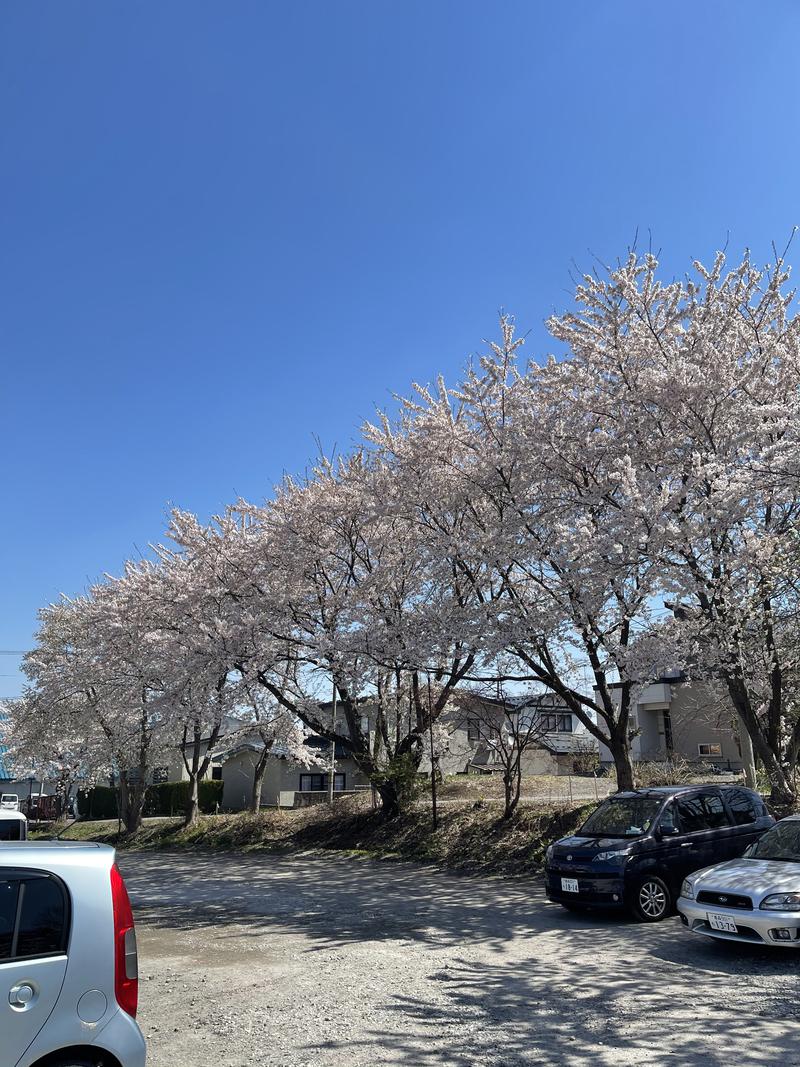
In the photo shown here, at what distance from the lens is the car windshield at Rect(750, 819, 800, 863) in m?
8.41

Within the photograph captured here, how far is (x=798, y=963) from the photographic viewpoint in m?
7.44

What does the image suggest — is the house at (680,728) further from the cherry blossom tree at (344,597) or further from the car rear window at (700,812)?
the car rear window at (700,812)

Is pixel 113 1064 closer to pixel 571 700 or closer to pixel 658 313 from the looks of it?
pixel 571 700

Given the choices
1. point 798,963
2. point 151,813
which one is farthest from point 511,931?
point 151,813

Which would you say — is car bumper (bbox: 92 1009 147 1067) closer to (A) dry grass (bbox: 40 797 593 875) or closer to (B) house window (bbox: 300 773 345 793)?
Answer: (A) dry grass (bbox: 40 797 593 875)

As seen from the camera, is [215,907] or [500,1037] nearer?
[500,1037]

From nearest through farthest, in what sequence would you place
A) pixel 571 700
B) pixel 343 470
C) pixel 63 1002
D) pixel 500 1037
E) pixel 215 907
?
pixel 63 1002 < pixel 500 1037 < pixel 215 907 < pixel 571 700 < pixel 343 470

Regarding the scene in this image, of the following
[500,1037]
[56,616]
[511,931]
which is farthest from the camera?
[56,616]

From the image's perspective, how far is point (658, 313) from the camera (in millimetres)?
13805

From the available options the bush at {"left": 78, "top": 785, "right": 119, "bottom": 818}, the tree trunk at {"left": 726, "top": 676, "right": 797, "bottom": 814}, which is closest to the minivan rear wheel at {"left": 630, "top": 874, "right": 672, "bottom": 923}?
the tree trunk at {"left": 726, "top": 676, "right": 797, "bottom": 814}

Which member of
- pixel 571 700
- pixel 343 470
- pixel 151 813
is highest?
pixel 343 470

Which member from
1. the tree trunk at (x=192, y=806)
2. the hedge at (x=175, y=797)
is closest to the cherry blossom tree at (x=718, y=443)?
the tree trunk at (x=192, y=806)

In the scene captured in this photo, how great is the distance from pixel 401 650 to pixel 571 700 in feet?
11.6

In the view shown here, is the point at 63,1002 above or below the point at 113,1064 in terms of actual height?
above
